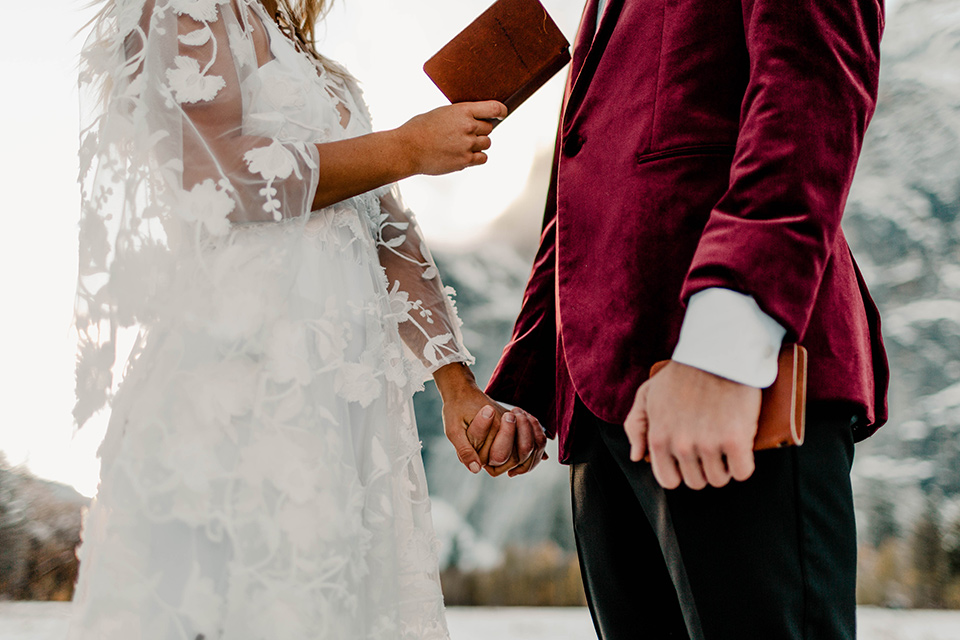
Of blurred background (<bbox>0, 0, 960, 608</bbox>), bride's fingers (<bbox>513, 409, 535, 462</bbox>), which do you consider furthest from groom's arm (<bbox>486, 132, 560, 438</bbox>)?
blurred background (<bbox>0, 0, 960, 608</bbox>)

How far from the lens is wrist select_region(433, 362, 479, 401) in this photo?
40.8 inches

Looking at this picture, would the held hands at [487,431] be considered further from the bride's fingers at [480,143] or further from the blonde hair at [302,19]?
the blonde hair at [302,19]

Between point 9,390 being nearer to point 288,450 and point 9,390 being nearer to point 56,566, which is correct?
point 56,566

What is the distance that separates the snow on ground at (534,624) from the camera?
228cm

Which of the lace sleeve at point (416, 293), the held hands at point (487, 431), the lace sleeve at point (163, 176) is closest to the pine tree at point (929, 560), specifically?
the held hands at point (487, 431)

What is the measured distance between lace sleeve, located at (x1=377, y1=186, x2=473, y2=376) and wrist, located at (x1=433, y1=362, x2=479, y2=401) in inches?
0.7

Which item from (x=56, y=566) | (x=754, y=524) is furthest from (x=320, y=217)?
(x=56, y=566)

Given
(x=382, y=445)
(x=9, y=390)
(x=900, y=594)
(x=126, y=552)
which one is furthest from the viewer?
(x=9, y=390)

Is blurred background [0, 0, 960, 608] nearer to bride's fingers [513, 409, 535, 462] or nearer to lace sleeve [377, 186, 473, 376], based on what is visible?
lace sleeve [377, 186, 473, 376]

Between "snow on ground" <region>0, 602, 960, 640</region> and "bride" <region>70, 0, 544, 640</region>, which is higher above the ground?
"bride" <region>70, 0, 544, 640</region>

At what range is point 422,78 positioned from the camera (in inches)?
121

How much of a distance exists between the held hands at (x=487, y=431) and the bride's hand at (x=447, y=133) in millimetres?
372

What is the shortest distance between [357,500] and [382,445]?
0.09 metres

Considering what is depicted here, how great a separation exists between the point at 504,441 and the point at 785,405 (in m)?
0.52
